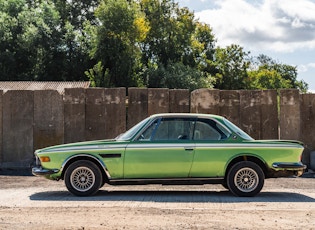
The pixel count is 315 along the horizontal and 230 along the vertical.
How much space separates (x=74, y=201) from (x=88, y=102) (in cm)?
647

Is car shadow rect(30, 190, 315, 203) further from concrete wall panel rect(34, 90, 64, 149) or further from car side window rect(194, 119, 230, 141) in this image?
concrete wall panel rect(34, 90, 64, 149)

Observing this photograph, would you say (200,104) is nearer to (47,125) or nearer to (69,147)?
(47,125)

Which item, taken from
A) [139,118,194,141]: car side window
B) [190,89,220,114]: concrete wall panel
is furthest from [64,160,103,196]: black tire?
[190,89,220,114]: concrete wall panel

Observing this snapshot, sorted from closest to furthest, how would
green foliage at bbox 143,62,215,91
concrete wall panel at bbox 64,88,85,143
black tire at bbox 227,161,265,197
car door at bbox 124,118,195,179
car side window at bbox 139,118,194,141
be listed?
black tire at bbox 227,161,265,197
car door at bbox 124,118,195,179
car side window at bbox 139,118,194,141
concrete wall panel at bbox 64,88,85,143
green foliage at bbox 143,62,215,91

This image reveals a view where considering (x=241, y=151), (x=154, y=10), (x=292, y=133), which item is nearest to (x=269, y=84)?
(x=154, y=10)

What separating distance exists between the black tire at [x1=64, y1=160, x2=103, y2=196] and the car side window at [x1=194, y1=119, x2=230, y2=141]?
6.58 ft

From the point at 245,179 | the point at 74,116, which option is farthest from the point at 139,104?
the point at 245,179

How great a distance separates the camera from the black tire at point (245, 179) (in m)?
11.6

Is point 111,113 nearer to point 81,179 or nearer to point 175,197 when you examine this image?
point 81,179

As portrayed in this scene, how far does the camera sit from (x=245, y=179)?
38.4 ft

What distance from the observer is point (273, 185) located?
1391 centimetres

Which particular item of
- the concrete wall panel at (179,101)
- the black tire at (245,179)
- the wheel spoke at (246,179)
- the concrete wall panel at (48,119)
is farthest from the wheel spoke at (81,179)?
the concrete wall panel at (179,101)

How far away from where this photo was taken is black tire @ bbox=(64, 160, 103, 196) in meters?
11.7

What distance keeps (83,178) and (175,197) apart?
68.7 inches
